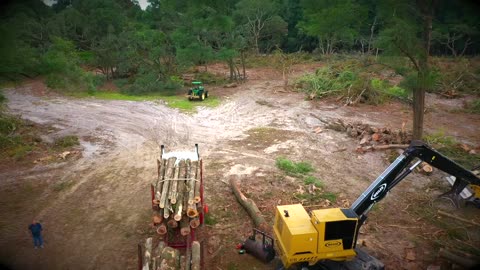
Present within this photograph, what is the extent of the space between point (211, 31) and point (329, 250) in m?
30.2

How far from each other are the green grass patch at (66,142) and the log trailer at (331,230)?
45.0 feet

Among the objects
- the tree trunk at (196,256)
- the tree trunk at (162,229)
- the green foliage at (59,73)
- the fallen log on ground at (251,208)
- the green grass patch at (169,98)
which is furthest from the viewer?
the green grass patch at (169,98)

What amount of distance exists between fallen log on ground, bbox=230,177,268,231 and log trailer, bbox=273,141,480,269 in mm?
1903

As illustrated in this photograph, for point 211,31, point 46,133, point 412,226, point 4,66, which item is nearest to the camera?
point 412,226

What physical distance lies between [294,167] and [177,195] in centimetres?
682

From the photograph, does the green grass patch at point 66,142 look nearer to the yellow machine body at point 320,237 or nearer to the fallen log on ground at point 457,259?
A: the yellow machine body at point 320,237

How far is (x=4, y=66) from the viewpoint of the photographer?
13.0 m

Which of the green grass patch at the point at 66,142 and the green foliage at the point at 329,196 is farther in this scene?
the green grass patch at the point at 66,142

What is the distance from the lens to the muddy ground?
9.97m

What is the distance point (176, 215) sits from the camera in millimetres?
9031

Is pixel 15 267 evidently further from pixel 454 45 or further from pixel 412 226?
pixel 454 45

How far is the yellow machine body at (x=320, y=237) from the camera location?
7.75 m

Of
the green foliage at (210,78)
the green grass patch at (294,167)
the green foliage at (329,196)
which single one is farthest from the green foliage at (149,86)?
the green foliage at (329,196)

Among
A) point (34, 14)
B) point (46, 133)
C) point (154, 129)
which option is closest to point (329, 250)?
point (154, 129)
